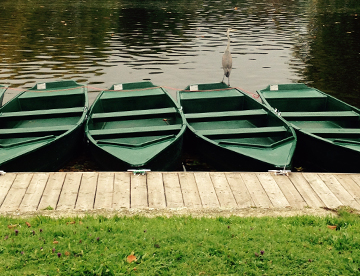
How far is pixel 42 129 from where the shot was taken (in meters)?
9.75

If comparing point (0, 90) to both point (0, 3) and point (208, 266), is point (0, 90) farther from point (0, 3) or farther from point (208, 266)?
point (0, 3)

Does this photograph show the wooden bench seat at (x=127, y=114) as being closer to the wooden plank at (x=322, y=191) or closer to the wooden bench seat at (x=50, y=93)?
the wooden bench seat at (x=50, y=93)

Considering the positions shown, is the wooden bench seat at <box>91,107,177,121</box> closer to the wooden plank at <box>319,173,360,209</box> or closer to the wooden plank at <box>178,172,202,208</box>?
the wooden plank at <box>178,172,202,208</box>

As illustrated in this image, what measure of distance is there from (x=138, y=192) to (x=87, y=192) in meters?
0.87

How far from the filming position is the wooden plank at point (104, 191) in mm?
6988

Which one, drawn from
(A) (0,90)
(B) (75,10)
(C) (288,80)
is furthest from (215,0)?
(A) (0,90)

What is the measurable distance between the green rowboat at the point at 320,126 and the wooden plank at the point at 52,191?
535 centimetres

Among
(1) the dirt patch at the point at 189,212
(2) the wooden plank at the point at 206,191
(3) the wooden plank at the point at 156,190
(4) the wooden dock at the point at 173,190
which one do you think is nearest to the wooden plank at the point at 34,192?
(4) the wooden dock at the point at 173,190

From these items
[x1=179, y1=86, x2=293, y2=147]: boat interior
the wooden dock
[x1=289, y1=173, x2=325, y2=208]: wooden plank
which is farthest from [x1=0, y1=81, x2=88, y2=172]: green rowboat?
[x1=289, y1=173, x2=325, y2=208]: wooden plank

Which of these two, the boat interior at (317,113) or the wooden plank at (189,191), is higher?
the wooden plank at (189,191)

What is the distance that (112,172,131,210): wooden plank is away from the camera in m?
7.01

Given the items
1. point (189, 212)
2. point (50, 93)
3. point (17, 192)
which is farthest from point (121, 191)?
point (50, 93)

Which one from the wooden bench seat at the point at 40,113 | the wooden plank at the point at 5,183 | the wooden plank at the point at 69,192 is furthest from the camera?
the wooden bench seat at the point at 40,113

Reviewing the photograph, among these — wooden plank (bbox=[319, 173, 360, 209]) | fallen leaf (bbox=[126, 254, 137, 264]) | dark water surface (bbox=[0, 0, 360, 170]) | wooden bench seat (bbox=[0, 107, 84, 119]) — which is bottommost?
→ dark water surface (bbox=[0, 0, 360, 170])
